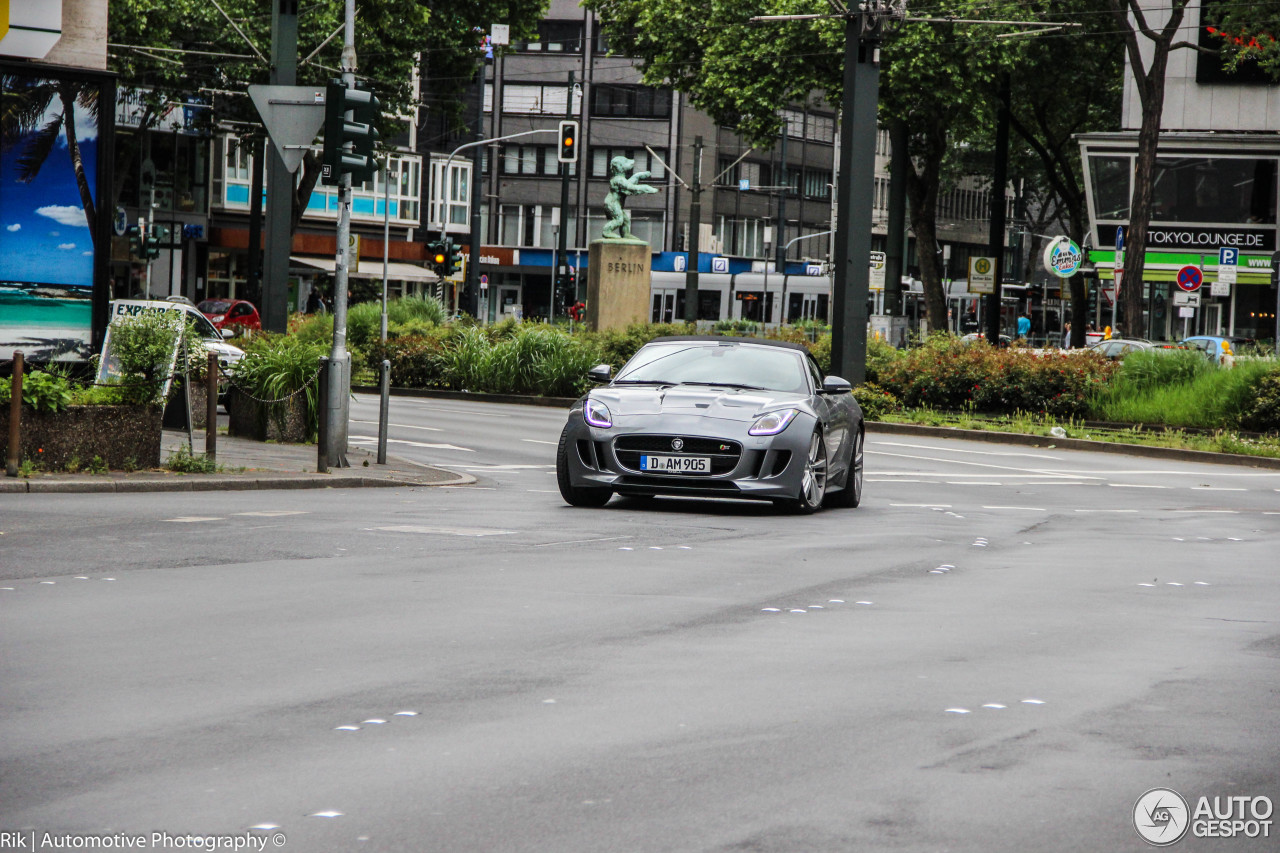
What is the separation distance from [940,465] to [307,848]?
18.7 m

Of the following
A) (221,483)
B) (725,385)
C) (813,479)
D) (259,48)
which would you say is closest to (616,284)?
(259,48)

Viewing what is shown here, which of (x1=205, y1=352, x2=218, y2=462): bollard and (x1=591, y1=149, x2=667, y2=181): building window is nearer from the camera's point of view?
(x1=205, y1=352, x2=218, y2=462): bollard

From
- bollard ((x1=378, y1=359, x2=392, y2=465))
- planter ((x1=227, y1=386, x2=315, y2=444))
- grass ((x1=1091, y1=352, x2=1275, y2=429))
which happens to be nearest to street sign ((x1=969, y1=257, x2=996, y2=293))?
grass ((x1=1091, y1=352, x2=1275, y2=429))

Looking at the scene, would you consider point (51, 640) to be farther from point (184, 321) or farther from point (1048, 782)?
point (184, 321)

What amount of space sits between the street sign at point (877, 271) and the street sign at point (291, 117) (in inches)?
1043

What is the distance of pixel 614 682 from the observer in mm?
6617

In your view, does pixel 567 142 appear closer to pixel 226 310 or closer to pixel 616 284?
pixel 616 284

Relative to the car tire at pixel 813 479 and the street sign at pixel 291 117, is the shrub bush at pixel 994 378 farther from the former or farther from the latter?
the car tire at pixel 813 479

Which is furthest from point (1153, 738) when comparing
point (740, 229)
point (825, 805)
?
point (740, 229)

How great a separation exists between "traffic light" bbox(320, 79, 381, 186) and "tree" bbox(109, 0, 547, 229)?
27642 millimetres

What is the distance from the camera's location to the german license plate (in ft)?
45.0

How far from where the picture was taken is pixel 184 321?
16484 mm

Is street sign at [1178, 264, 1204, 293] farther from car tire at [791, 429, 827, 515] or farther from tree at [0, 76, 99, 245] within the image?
tree at [0, 76, 99, 245]

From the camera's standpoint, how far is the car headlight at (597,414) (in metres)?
13.9
